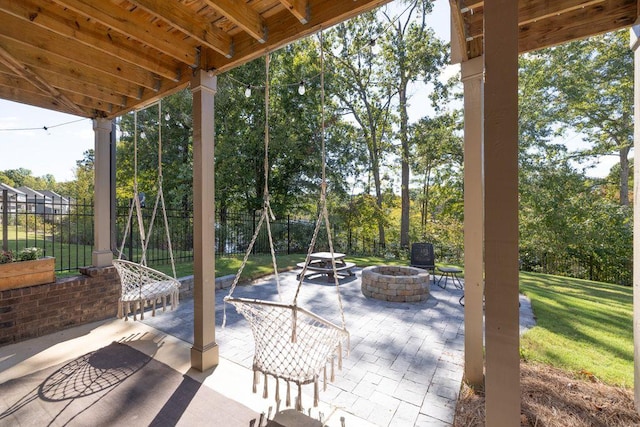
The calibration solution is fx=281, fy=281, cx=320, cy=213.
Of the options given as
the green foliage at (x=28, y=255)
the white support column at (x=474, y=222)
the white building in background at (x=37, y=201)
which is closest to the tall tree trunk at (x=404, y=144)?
the white support column at (x=474, y=222)

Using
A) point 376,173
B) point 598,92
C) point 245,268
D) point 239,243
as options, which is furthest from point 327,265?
point 598,92

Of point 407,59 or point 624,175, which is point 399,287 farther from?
point 624,175

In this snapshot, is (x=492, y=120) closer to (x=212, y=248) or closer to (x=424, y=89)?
(x=212, y=248)

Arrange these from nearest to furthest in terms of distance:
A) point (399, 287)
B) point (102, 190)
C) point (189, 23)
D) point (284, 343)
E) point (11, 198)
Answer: point (284, 343), point (189, 23), point (102, 190), point (11, 198), point (399, 287)

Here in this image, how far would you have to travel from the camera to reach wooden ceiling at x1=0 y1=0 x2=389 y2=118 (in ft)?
6.83

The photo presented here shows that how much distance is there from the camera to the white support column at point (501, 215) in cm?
119

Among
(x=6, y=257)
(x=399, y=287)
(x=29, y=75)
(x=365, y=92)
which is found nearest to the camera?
(x=29, y=75)

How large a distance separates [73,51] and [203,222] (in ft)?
6.80

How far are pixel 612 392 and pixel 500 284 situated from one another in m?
2.34

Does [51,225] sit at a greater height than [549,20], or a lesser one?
lesser

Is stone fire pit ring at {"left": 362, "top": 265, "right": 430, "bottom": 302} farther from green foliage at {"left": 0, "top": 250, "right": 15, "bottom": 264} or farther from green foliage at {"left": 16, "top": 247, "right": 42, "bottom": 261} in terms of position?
green foliage at {"left": 0, "top": 250, "right": 15, "bottom": 264}

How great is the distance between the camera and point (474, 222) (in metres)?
2.41

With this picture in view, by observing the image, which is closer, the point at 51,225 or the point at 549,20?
the point at 549,20

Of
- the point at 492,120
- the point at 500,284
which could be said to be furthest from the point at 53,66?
the point at 500,284
